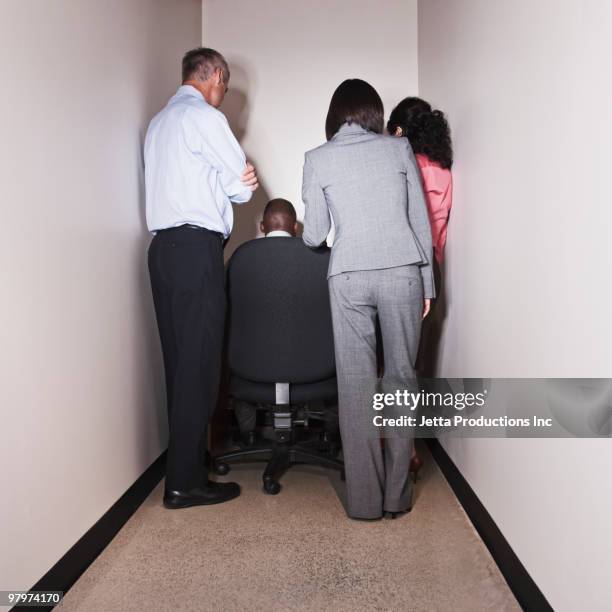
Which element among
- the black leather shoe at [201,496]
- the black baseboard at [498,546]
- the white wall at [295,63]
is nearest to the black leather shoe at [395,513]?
the black baseboard at [498,546]

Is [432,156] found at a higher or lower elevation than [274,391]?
higher

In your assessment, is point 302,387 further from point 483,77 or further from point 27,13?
point 27,13

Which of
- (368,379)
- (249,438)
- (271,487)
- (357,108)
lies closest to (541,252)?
(368,379)

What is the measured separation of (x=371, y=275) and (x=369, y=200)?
0.26m

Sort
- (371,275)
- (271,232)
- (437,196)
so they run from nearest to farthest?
(371,275), (437,196), (271,232)

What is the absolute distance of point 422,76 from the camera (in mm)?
3539

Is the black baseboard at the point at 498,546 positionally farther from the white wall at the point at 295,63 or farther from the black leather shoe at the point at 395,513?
the white wall at the point at 295,63

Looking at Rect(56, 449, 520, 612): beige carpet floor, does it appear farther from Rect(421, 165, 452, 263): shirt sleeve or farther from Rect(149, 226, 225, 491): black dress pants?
Rect(421, 165, 452, 263): shirt sleeve

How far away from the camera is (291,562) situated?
6.36 feet

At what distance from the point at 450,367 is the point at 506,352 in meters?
0.82

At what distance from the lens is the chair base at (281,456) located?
270 centimetres

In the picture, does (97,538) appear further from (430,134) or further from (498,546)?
(430,134)

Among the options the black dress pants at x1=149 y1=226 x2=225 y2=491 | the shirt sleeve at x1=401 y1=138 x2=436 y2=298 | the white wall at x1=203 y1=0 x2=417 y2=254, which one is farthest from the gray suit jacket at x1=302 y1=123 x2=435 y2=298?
the white wall at x1=203 y1=0 x2=417 y2=254

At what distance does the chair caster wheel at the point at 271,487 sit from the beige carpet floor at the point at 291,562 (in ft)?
0.16
